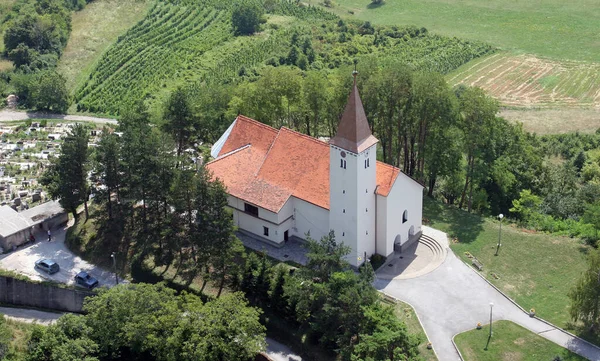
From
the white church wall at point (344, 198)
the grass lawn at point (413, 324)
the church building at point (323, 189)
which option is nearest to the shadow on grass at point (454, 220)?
the church building at point (323, 189)

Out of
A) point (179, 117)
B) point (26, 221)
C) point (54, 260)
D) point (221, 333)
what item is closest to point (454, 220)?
point (221, 333)

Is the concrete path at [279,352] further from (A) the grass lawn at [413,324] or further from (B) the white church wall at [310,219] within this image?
(B) the white church wall at [310,219]

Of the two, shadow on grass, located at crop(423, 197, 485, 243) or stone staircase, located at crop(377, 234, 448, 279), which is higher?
stone staircase, located at crop(377, 234, 448, 279)

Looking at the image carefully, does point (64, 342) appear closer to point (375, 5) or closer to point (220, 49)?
point (220, 49)

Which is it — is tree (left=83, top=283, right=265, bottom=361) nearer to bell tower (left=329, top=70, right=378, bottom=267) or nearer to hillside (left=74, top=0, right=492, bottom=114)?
bell tower (left=329, top=70, right=378, bottom=267)

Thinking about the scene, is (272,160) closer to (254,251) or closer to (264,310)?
(254,251)

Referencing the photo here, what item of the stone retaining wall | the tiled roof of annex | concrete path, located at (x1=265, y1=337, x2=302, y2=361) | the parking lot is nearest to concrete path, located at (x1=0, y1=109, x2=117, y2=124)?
the parking lot
